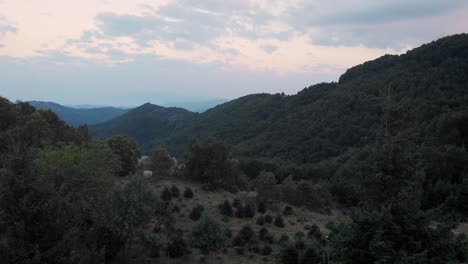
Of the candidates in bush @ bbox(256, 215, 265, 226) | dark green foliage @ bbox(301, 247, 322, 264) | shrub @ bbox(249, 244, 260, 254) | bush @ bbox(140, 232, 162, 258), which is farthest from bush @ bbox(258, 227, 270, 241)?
bush @ bbox(140, 232, 162, 258)

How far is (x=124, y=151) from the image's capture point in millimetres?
33500

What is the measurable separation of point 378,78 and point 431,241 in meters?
93.9

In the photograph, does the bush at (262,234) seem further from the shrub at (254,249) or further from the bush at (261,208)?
the bush at (261,208)

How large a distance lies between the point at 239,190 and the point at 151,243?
18.8 metres

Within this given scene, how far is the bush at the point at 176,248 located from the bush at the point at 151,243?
21.1 inches

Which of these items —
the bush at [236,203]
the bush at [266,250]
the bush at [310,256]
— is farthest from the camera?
the bush at [236,203]

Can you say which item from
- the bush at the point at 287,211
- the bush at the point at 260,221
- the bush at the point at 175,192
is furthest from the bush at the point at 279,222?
the bush at the point at 175,192

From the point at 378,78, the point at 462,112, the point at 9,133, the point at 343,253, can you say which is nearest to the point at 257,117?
the point at 378,78

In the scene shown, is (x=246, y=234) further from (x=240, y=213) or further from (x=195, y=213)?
(x=240, y=213)

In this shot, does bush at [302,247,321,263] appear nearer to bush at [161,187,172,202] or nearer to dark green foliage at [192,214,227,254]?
dark green foliage at [192,214,227,254]

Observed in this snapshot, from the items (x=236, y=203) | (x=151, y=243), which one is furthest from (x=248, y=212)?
(x=151, y=243)

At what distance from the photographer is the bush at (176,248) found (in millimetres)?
18812

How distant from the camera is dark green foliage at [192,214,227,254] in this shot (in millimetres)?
18141

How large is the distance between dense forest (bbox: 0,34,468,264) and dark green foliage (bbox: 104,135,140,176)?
92 mm
